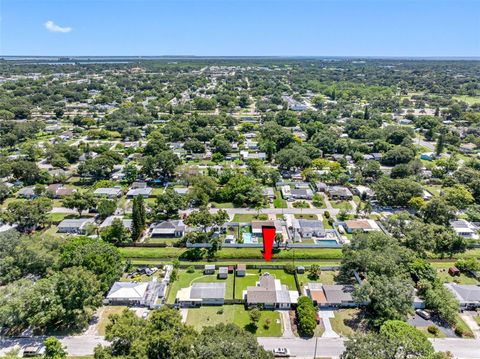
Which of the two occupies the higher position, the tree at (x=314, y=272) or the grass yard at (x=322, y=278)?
the tree at (x=314, y=272)

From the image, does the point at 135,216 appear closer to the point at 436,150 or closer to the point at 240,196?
the point at 240,196

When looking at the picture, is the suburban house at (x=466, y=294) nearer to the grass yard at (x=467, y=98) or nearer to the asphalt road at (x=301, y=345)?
the asphalt road at (x=301, y=345)

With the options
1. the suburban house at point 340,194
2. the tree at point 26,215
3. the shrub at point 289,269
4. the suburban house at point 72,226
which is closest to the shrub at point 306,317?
the shrub at point 289,269

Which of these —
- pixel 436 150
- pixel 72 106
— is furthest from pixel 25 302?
pixel 72 106

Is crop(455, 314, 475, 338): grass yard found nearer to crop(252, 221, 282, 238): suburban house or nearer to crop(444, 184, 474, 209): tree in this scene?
crop(252, 221, 282, 238): suburban house

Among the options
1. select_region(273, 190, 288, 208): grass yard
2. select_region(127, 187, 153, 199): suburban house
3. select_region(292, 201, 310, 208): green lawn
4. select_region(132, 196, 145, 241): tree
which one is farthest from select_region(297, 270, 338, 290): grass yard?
select_region(127, 187, 153, 199): suburban house
